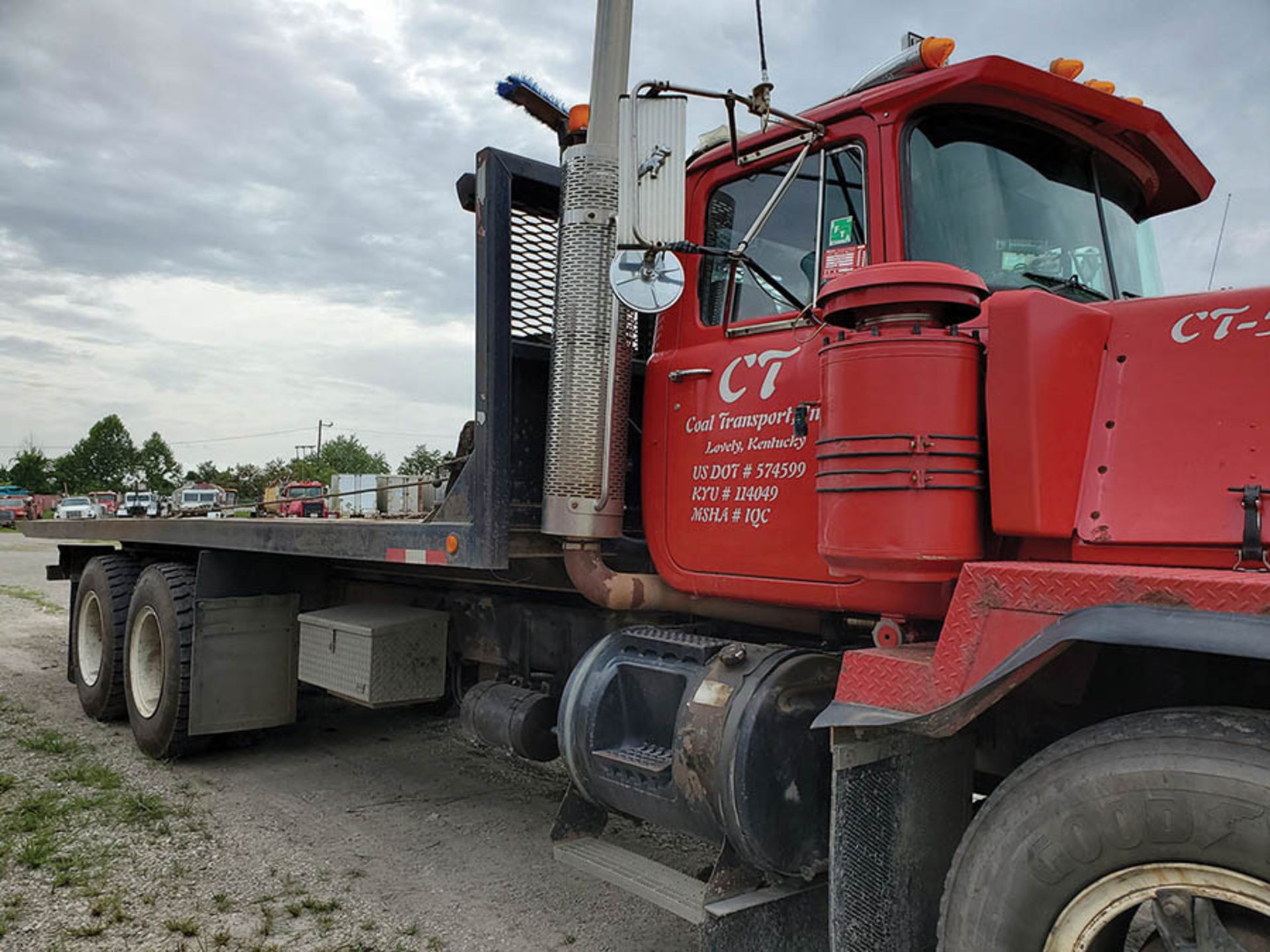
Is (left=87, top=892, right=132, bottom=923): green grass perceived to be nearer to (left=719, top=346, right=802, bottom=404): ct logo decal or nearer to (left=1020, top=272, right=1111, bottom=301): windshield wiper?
(left=719, top=346, right=802, bottom=404): ct logo decal

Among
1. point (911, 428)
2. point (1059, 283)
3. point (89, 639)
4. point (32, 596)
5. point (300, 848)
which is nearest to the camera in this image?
point (911, 428)

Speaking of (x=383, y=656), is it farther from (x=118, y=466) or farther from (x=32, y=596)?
(x=118, y=466)

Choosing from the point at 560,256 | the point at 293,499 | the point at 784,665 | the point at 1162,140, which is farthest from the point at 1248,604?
the point at 293,499

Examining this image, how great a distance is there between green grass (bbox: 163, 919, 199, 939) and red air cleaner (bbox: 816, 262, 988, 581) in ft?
9.16

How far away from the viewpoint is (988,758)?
2.91 metres

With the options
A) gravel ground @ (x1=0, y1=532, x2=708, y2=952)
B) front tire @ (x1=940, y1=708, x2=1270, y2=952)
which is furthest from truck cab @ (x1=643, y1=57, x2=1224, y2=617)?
gravel ground @ (x1=0, y1=532, x2=708, y2=952)

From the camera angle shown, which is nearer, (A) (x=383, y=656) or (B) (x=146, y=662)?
(A) (x=383, y=656)

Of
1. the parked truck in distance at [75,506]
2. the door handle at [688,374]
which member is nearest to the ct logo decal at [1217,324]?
the door handle at [688,374]

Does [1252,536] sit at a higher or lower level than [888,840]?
higher

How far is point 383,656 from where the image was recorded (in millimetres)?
4914

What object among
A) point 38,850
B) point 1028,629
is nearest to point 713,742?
point 1028,629

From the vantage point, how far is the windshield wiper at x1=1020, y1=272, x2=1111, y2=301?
9.71 feet

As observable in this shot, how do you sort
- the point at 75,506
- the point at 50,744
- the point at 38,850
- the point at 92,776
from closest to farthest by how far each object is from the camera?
1. the point at 38,850
2. the point at 92,776
3. the point at 50,744
4. the point at 75,506

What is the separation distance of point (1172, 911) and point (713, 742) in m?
1.33
